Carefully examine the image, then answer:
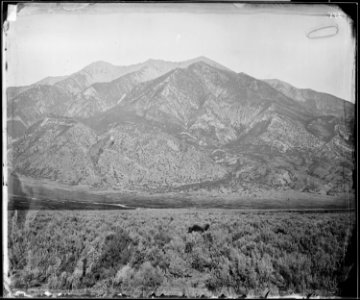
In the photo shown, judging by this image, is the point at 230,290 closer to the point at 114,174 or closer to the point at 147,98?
the point at 114,174

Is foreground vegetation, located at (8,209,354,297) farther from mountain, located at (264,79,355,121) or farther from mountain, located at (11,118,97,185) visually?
mountain, located at (264,79,355,121)

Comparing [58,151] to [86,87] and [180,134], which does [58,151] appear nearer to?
[86,87]

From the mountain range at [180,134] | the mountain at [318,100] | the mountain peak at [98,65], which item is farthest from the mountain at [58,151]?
the mountain at [318,100]

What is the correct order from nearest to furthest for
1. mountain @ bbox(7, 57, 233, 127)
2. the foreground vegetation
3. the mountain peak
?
the foreground vegetation → mountain @ bbox(7, 57, 233, 127) → the mountain peak

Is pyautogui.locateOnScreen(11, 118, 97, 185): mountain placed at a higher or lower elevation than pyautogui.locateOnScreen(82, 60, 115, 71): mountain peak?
lower

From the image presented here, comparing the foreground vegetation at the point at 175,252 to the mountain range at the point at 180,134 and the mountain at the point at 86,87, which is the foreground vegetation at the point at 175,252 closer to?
the mountain range at the point at 180,134

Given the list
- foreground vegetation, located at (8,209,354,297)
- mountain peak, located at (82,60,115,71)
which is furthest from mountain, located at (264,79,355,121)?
mountain peak, located at (82,60,115,71)
